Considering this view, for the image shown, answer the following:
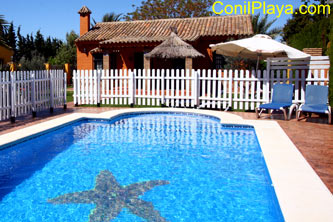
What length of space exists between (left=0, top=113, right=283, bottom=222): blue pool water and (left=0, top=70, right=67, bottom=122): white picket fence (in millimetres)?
1784

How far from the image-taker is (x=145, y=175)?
5.54m

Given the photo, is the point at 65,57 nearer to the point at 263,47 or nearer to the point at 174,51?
the point at 174,51

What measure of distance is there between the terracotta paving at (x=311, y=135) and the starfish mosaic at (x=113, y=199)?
2.37 meters

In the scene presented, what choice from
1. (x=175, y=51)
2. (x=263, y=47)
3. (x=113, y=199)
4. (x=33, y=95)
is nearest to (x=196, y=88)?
(x=263, y=47)

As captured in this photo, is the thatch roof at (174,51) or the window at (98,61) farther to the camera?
the window at (98,61)

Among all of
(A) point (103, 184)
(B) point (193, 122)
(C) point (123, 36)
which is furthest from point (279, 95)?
(C) point (123, 36)

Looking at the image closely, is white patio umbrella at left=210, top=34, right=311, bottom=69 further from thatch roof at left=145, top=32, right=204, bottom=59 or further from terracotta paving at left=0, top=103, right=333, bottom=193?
thatch roof at left=145, top=32, right=204, bottom=59

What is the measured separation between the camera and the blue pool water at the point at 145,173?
4199mm

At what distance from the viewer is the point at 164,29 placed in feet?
76.5

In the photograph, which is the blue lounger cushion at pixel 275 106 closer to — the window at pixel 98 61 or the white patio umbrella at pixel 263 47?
the white patio umbrella at pixel 263 47

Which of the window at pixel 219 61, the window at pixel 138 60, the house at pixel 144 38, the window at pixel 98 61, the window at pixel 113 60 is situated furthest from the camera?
the window at pixel 98 61

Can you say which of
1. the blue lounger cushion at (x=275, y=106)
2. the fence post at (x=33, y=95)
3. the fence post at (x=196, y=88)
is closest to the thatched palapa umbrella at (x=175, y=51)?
the fence post at (x=196, y=88)

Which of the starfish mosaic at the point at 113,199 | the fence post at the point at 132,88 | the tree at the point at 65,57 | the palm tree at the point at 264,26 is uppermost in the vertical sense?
the palm tree at the point at 264,26

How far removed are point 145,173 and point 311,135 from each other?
13.9ft
